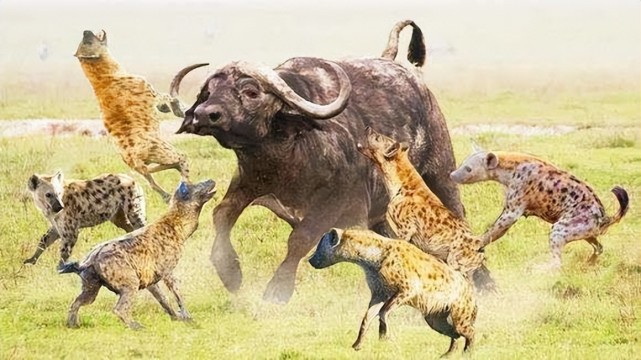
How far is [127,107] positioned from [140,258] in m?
1.46

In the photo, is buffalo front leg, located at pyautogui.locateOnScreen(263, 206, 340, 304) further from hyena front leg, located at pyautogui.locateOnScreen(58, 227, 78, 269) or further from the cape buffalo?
hyena front leg, located at pyautogui.locateOnScreen(58, 227, 78, 269)

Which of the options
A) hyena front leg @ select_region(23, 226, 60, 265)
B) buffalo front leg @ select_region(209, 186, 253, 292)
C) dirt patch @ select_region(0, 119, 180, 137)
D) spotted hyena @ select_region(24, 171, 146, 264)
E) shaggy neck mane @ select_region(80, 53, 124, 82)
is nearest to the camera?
buffalo front leg @ select_region(209, 186, 253, 292)

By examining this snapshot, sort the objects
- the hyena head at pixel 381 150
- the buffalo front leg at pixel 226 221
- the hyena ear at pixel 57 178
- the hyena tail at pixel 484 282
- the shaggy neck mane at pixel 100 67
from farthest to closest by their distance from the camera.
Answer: the hyena tail at pixel 484 282
the shaggy neck mane at pixel 100 67
the hyena ear at pixel 57 178
the buffalo front leg at pixel 226 221
the hyena head at pixel 381 150

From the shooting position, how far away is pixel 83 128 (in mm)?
20062

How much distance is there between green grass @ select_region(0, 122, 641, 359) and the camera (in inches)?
390

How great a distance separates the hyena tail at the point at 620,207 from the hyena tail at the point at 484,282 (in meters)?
1.10

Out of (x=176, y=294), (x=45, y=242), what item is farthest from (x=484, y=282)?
(x=45, y=242)

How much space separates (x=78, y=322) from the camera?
33.3 ft

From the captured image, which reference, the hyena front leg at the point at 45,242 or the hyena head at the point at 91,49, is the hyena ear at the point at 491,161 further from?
the hyena front leg at the point at 45,242

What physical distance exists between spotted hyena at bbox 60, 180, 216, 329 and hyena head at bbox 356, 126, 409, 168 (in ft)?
3.25

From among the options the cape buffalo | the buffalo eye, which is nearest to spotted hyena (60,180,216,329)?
the cape buffalo

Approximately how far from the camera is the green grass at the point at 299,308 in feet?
32.5

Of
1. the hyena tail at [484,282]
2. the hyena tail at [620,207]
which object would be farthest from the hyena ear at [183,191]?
the hyena tail at [620,207]

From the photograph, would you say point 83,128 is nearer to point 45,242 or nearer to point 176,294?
point 45,242
